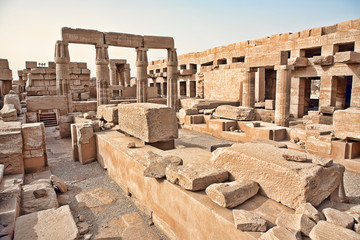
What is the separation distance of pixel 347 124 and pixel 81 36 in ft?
34.4

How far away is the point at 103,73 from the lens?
11.5m

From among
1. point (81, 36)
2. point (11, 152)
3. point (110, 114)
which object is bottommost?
point (11, 152)

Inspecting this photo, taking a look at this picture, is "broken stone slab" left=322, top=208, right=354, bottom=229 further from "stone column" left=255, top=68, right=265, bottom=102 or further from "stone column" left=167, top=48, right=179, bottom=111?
"stone column" left=255, top=68, right=265, bottom=102

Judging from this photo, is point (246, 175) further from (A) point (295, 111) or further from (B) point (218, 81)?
(B) point (218, 81)

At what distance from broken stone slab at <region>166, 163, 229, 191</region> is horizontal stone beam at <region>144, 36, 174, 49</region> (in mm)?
10474

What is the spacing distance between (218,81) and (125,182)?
41.0 ft

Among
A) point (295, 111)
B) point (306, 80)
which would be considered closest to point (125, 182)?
point (295, 111)

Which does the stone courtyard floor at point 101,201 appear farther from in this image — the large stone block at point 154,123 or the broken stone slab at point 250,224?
the broken stone slab at point 250,224

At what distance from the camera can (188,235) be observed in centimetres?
283

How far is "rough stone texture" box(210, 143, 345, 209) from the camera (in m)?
2.40

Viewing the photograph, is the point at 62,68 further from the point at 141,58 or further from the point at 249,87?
the point at 249,87

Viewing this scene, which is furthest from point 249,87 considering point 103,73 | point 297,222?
point 297,222

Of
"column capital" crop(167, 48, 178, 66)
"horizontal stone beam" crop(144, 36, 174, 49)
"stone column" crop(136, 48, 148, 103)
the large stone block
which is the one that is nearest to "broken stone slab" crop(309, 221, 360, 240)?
the large stone block

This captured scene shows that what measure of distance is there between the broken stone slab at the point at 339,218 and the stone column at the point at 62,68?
11.1 meters
